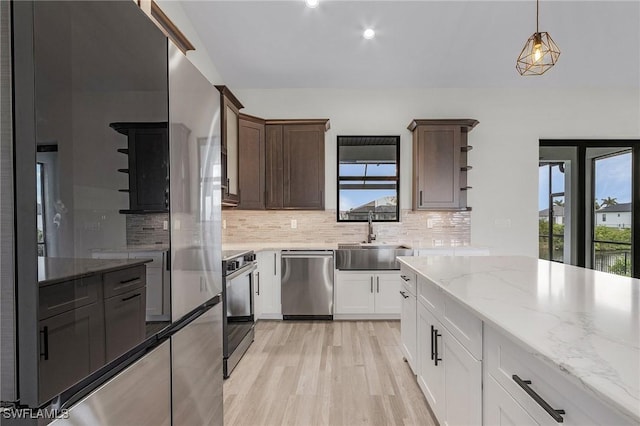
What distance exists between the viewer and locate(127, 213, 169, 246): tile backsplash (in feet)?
3.02

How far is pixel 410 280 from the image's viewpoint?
2.34 meters

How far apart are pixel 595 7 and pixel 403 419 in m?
4.36

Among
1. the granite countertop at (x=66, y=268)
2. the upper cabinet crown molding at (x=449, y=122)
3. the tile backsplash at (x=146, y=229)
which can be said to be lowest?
the granite countertop at (x=66, y=268)

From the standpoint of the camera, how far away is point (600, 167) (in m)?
4.56

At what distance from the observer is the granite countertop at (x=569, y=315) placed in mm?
670

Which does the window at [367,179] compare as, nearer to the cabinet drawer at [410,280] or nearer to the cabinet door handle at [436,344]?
the cabinet drawer at [410,280]

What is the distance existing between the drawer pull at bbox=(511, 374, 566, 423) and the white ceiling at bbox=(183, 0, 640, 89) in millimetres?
3525

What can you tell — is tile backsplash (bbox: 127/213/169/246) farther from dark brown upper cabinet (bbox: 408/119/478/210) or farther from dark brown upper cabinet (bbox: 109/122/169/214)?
dark brown upper cabinet (bbox: 408/119/478/210)

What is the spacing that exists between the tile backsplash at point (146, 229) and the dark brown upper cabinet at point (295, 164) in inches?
121

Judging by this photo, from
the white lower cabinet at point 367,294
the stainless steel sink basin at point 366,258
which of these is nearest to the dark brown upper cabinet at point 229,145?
the stainless steel sink basin at point 366,258

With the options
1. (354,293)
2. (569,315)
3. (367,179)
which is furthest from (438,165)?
(569,315)

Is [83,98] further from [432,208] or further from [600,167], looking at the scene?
[600,167]

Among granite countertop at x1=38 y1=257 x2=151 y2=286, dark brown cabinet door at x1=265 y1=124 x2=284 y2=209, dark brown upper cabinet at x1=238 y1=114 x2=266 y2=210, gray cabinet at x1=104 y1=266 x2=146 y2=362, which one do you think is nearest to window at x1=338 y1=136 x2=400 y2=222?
dark brown cabinet door at x1=265 y1=124 x2=284 y2=209

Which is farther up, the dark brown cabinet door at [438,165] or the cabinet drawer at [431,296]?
the dark brown cabinet door at [438,165]
